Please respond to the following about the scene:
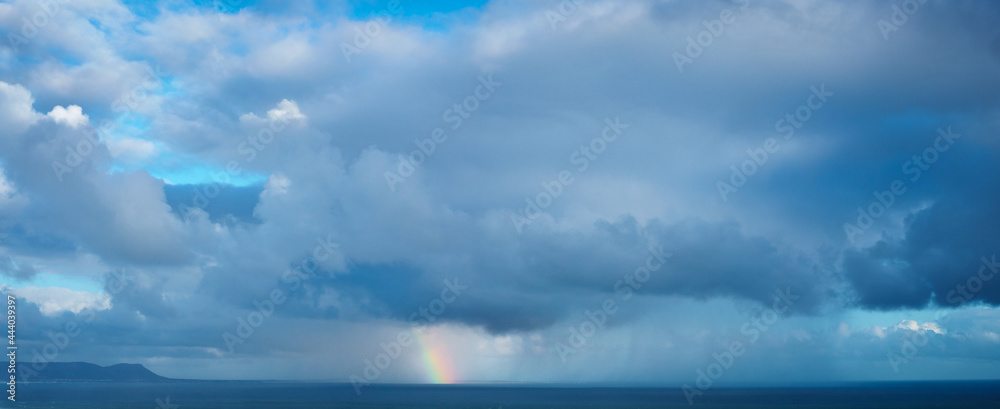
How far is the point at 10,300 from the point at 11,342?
489 centimetres

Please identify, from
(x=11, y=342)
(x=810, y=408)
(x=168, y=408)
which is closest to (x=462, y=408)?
(x=168, y=408)

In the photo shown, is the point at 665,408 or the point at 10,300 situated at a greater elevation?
the point at 665,408

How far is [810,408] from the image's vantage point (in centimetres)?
19688

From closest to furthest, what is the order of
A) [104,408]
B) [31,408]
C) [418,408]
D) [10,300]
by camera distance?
1. [10,300]
2. [31,408]
3. [104,408]
4. [418,408]

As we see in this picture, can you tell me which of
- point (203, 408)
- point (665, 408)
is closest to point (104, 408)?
point (203, 408)

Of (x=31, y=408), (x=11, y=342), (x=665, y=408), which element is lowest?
(x=11, y=342)

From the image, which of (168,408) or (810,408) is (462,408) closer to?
(168,408)

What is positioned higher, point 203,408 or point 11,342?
point 203,408

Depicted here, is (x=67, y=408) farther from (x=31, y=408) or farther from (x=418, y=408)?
(x=418, y=408)

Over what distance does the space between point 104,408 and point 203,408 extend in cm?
2462

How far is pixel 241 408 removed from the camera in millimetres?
198250

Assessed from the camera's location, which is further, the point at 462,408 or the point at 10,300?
the point at 462,408

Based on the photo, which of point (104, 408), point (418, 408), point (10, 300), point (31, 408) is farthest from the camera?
point (418, 408)

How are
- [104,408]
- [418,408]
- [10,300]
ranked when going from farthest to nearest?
[418,408] < [104,408] < [10,300]
